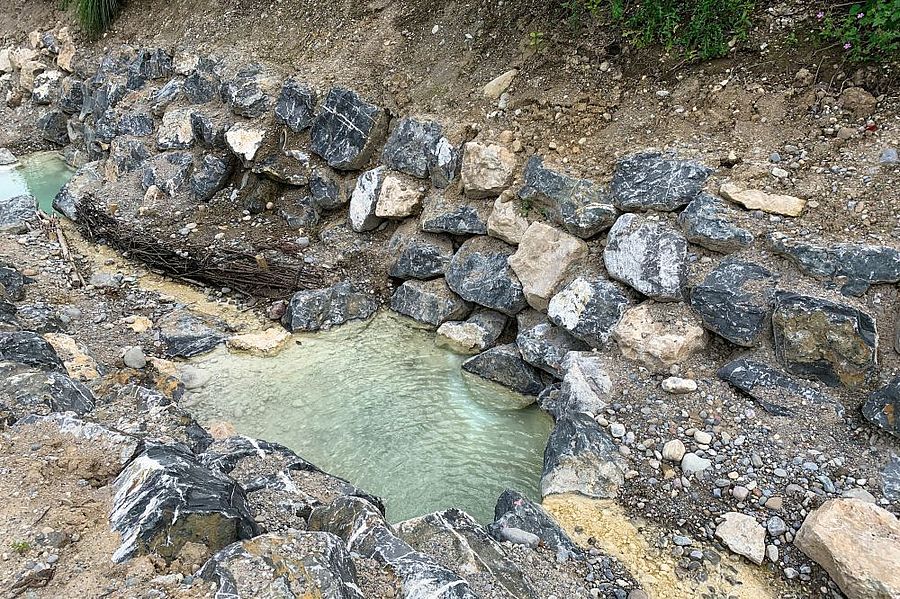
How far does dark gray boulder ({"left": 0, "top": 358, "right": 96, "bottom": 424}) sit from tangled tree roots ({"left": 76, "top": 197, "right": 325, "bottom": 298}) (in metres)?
3.31

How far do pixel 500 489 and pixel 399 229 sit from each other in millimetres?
4259

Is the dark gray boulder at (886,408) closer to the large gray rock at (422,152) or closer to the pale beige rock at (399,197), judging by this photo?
the large gray rock at (422,152)

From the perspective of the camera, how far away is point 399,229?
880cm

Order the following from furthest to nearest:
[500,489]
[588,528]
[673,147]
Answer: [673,147] < [500,489] < [588,528]

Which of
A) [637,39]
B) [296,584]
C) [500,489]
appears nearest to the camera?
[296,584]

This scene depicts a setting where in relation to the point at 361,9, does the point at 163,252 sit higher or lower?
lower

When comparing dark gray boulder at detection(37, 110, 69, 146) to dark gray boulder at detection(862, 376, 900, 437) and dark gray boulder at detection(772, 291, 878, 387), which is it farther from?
dark gray boulder at detection(862, 376, 900, 437)

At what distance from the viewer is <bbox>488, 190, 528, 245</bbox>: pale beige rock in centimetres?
744

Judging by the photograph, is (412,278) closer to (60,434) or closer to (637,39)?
(637,39)

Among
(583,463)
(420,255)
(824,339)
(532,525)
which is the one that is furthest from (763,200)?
(420,255)

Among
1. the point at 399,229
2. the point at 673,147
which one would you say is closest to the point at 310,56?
the point at 399,229

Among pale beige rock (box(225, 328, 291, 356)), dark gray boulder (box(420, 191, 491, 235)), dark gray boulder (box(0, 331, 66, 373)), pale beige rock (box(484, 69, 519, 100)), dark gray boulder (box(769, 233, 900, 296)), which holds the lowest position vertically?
pale beige rock (box(225, 328, 291, 356))

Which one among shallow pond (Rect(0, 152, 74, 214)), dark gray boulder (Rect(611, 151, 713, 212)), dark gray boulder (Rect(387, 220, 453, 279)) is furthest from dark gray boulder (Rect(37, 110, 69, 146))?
dark gray boulder (Rect(611, 151, 713, 212))

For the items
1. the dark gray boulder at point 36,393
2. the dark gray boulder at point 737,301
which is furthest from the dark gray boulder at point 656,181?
the dark gray boulder at point 36,393
